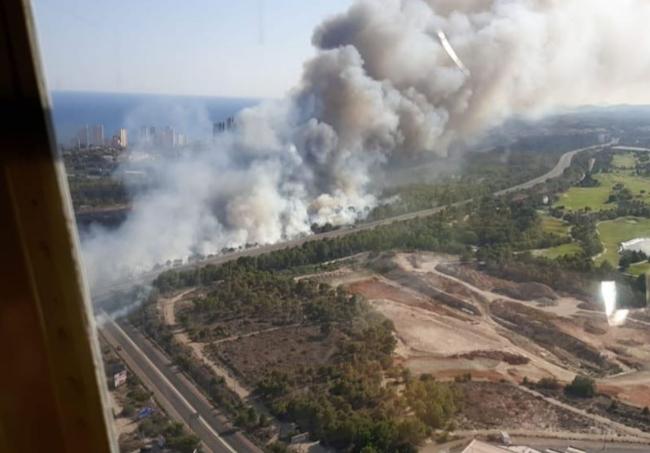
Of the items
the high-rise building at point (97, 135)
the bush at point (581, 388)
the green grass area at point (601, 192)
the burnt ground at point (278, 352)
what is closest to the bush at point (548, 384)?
the bush at point (581, 388)

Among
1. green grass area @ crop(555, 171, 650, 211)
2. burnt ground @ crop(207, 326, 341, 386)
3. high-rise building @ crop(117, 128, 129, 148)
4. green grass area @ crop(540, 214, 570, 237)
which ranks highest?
high-rise building @ crop(117, 128, 129, 148)

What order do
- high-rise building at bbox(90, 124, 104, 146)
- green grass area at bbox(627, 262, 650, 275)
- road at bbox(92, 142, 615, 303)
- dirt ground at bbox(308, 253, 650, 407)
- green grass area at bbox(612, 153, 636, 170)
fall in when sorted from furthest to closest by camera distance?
road at bbox(92, 142, 615, 303)
green grass area at bbox(612, 153, 636, 170)
green grass area at bbox(627, 262, 650, 275)
dirt ground at bbox(308, 253, 650, 407)
high-rise building at bbox(90, 124, 104, 146)

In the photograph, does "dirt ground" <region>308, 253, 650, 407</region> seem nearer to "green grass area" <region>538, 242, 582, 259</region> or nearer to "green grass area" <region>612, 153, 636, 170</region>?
"green grass area" <region>538, 242, 582, 259</region>

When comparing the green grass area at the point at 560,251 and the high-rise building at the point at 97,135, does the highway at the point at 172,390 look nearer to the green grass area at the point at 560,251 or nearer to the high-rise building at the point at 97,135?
the high-rise building at the point at 97,135

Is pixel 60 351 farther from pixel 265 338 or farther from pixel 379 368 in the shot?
pixel 265 338

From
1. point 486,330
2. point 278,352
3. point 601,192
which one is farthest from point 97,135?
point 601,192

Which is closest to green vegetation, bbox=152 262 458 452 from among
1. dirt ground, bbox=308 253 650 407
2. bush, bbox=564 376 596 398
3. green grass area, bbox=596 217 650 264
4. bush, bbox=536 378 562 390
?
dirt ground, bbox=308 253 650 407

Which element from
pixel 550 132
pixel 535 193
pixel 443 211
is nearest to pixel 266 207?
pixel 443 211
